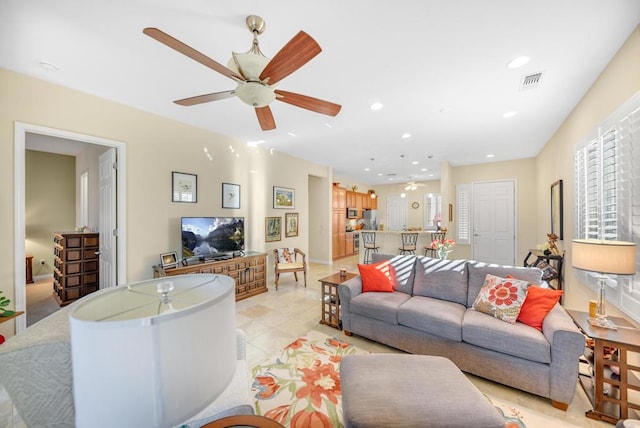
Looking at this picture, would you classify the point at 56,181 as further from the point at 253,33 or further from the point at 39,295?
the point at 253,33

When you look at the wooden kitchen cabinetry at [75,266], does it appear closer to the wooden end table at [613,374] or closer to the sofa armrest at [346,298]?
the sofa armrest at [346,298]

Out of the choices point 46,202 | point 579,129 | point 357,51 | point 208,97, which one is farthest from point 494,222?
point 46,202

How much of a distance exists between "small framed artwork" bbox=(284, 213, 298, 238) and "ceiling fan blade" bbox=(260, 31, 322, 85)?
3.98 meters

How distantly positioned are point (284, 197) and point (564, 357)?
4.69 meters

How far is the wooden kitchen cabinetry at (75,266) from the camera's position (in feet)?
12.0

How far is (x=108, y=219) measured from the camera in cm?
335

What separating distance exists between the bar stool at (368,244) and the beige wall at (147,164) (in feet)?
7.69

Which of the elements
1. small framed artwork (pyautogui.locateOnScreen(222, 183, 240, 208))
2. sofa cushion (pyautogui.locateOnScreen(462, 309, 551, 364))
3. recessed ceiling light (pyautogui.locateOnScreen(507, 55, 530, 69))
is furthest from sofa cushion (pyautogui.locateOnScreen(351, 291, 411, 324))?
small framed artwork (pyautogui.locateOnScreen(222, 183, 240, 208))

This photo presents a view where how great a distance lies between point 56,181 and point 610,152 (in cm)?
880

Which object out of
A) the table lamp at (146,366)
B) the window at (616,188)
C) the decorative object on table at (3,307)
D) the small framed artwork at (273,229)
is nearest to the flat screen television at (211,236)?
the small framed artwork at (273,229)

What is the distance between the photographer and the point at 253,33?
1846mm

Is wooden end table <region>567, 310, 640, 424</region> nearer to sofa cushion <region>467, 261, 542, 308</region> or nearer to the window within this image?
the window

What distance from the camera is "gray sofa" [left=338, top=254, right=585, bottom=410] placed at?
1801 mm

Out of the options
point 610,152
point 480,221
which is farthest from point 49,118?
point 480,221
